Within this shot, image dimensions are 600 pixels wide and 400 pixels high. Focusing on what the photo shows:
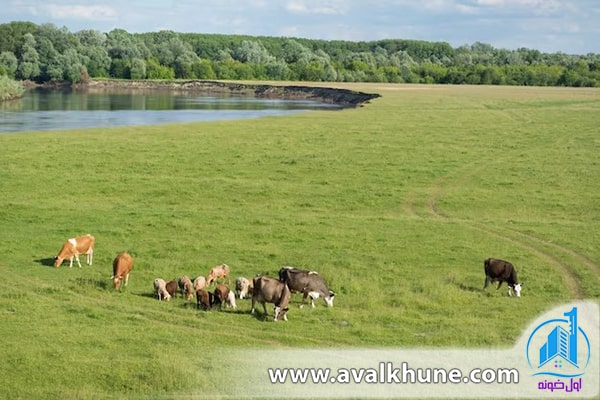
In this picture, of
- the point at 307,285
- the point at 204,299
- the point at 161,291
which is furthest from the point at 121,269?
the point at 307,285

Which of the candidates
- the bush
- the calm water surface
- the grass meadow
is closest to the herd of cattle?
the grass meadow

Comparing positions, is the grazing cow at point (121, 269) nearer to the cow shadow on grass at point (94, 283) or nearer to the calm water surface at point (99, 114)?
the cow shadow on grass at point (94, 283)

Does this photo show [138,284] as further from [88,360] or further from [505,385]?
[505,385]

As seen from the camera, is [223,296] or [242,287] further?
[242,287]

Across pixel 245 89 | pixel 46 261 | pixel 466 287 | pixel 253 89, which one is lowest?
pixel 46 261

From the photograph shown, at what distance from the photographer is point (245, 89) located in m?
137

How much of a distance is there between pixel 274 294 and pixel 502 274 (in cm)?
582

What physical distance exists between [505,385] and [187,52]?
16773 centimetres

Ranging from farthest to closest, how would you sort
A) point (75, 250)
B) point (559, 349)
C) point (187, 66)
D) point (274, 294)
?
point (187, 66) → point (75, 250) → point (274, 294) → point (559, 349)

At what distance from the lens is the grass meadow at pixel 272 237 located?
1452 centimetres

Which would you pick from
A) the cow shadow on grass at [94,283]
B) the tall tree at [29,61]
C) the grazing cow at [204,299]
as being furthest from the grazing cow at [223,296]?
the tall tree at [29,61]

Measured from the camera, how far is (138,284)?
18.7 m

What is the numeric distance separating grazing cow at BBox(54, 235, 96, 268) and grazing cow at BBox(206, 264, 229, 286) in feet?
12.2

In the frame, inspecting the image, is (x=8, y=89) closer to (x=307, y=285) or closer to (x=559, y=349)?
(x=307, y=285)
